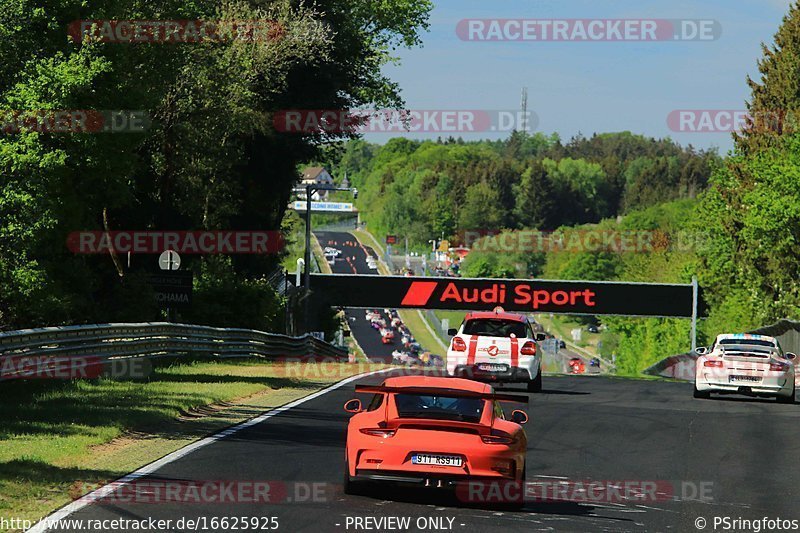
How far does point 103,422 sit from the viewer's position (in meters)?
17.6

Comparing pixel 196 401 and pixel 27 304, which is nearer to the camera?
pixel 196 401

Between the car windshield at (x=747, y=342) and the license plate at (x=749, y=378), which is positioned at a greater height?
the car windshield at (x=747, y=342)

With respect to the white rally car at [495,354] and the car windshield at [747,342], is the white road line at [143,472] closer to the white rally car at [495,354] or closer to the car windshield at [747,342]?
the white rally car at [495,354]

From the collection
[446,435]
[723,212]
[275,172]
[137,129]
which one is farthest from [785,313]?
[446,435]

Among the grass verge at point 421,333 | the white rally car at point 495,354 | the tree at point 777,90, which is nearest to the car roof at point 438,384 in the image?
the white rally car at point 495,354

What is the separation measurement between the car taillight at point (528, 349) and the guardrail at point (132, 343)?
7679 millimetres

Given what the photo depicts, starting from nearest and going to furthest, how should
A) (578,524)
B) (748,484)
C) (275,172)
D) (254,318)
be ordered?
1. (578,524)
2. (748,484)
3. (254,318)
4. (275,172)

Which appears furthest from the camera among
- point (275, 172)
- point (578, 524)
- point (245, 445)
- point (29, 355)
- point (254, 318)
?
point (275, 172)

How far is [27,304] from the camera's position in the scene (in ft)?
82.3

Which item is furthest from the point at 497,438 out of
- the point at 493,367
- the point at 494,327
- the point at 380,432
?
the point at 494,327

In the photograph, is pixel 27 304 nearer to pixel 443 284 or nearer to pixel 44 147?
pixel 44 147

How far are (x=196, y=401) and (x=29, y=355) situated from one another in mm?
2872

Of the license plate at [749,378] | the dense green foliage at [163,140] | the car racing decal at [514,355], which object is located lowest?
the license plate at [749,378]

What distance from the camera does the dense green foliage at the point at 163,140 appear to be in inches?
947
